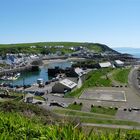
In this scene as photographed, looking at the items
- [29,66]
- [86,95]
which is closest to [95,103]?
[86,95]

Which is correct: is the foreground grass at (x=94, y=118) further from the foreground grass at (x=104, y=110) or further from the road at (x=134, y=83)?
the road at (x=134, y=83)

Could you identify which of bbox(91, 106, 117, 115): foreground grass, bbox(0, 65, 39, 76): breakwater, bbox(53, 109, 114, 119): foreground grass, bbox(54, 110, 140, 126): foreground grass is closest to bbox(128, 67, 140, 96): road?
bbox(91, 106, 117, 115): foreground grass

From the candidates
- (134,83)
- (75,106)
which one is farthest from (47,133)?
(134,83)

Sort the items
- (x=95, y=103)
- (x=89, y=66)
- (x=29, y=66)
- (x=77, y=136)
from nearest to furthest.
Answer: (x=77, y=136) < (x=95, y=103) < (x=89, y=66) < (x=29, y=66)

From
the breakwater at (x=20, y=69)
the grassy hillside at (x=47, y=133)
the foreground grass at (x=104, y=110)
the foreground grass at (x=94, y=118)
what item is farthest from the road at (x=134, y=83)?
the grassy hillside at (x=47, y=133)

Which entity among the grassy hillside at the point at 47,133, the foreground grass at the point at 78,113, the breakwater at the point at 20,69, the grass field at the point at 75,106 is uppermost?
the grassy hillside at the point at 47,133

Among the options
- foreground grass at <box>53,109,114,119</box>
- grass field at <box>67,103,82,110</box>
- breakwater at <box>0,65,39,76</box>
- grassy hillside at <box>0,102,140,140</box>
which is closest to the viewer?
grassy hillside at <box>0,102,140,140</box>

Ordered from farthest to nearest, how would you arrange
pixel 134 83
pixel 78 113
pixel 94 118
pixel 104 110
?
pixel 134 83, pixel 104 110, pixel 78 113, pixel 94 118

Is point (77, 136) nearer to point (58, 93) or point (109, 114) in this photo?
point (109, 114)

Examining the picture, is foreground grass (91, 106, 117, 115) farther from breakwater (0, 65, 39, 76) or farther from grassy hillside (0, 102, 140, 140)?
breakwater (0, 65, 39, 76)

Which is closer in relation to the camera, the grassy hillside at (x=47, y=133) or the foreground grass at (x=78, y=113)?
the grassy hillside at (x=47, y=133)

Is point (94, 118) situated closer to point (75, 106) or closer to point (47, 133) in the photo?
point (75, 106)
